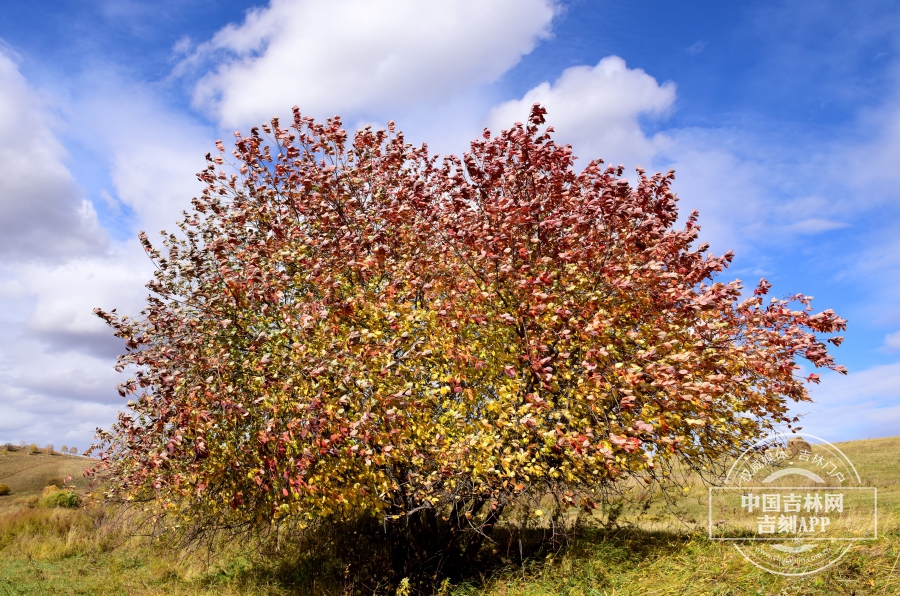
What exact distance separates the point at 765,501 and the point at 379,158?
11673mm

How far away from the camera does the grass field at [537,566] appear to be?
29.0ft

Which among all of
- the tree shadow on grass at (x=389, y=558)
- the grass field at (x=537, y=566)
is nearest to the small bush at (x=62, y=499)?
the grass field at (x=537, y=566)

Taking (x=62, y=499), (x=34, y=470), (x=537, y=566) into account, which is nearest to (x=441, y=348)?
(x=537, y=566)

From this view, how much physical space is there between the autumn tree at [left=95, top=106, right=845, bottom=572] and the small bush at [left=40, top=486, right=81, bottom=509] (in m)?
15.6

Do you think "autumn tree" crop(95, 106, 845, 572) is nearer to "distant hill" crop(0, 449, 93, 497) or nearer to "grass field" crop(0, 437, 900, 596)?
"grass field" crop(0, 437, 900, 596)

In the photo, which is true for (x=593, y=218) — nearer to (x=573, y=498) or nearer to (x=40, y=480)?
(x=573, y=498)

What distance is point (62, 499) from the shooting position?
2477cm

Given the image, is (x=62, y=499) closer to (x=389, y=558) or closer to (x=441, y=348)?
(x=389, y=558)

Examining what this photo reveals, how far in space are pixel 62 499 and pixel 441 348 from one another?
2316 centimetres

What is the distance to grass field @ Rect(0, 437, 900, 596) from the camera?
29.0 ft

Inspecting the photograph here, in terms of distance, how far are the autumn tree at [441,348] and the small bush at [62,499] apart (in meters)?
15.6

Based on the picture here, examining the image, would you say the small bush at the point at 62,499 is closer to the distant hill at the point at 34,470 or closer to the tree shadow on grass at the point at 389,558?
the distant hill at the point at 34,470

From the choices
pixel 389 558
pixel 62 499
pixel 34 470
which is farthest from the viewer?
pixel 34 470

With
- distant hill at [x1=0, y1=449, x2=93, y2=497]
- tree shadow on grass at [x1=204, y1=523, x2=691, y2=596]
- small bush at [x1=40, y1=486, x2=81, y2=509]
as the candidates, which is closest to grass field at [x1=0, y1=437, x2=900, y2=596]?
tree shadow on grass at [x1=204, y1=523, x2=691, y2=596]
